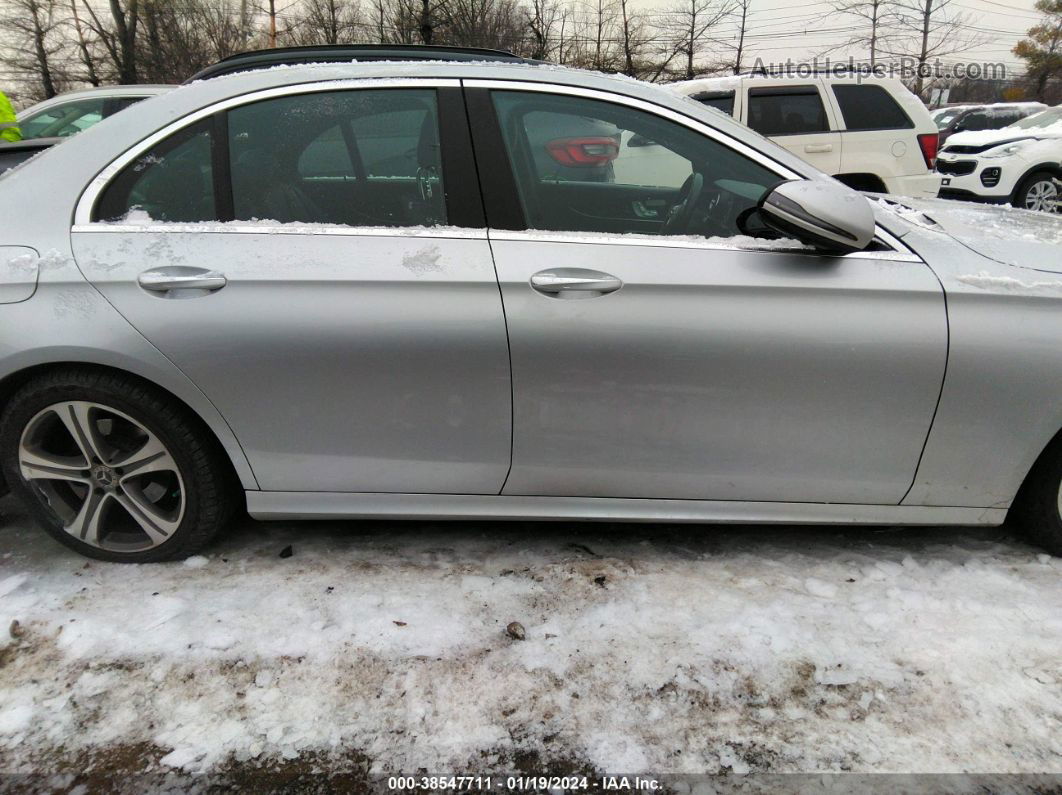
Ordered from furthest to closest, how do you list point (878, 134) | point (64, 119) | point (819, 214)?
point (64, 119), point (878, 134), point (819, 214)

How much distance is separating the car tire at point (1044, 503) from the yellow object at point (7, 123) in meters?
8.50

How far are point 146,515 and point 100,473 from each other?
208 millimetres

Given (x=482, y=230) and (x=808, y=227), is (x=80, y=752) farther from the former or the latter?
(x=808, y=227)

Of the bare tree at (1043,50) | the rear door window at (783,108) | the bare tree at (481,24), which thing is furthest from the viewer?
the bare tree at (1043,50)

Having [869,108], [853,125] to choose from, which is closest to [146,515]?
[853,125]

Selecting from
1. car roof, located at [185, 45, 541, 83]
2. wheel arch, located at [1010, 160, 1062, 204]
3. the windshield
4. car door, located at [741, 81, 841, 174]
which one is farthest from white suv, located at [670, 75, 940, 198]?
car roof, located at [185, 45, 541, 83]

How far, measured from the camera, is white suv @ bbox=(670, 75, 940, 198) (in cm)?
751

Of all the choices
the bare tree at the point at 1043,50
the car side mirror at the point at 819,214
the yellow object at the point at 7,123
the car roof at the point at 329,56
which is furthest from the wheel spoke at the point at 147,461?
the bare tree at the point at 1043,50

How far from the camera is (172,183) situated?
88.0 inches

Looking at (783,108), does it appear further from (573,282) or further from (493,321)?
(493,321)

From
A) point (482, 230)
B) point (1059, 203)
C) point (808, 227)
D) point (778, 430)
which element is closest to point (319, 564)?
point (482, 230)

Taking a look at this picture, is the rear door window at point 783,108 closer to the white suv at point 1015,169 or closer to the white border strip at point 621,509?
the white suv at point 1015,169

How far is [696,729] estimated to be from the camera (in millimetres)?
1829

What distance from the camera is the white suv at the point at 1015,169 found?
9.43 metres
